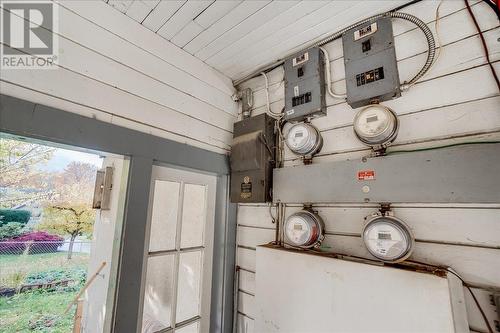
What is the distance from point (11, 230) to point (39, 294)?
1380 millimetres

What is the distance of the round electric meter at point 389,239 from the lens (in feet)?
3.05

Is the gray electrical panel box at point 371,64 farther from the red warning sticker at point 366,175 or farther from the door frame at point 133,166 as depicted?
the door frame at point 133,166

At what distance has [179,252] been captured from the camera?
1510mm

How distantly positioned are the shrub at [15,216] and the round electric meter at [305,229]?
5.74 metres

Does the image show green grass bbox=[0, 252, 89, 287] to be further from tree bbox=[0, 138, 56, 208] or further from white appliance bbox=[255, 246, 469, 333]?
white appliance bbox=[255, 246, 469, 333]

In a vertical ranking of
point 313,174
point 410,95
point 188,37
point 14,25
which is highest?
point 188,37

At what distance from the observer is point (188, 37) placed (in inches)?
58.1

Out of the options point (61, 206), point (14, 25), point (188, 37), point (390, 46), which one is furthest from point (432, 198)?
point (61, 206)

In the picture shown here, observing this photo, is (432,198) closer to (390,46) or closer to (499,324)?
(499,324)

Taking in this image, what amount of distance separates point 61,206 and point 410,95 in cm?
649

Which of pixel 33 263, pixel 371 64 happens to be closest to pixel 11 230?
pixel 33 263

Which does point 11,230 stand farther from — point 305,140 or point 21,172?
point 305,140

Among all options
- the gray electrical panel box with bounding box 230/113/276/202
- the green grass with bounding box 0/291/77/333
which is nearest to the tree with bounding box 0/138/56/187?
the green grass with bounding box 0/291/77/333

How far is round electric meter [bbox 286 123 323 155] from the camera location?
4.33 ft
